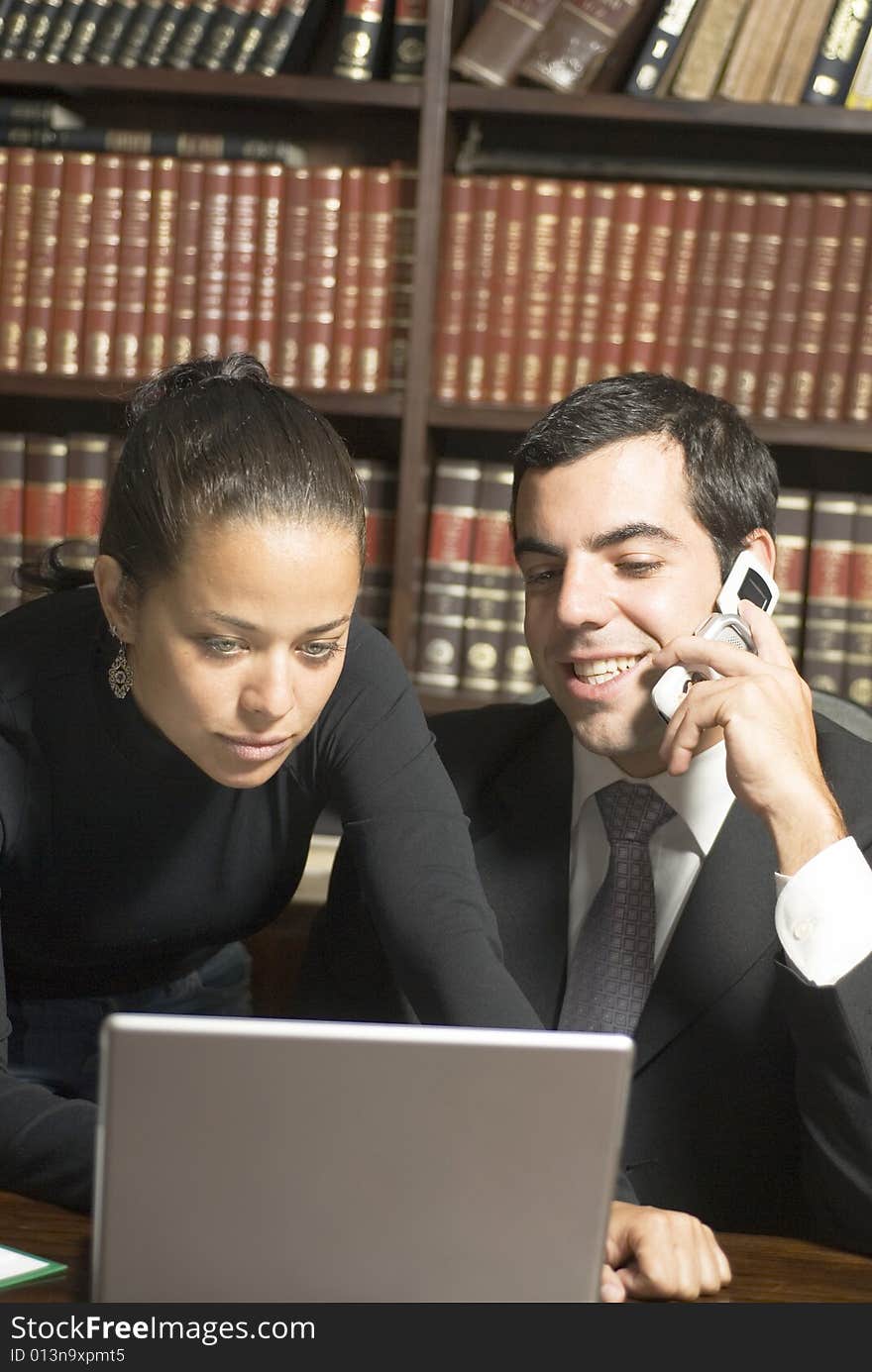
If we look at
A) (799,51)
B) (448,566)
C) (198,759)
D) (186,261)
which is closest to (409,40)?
(186,261)

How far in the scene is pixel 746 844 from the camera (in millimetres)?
1459

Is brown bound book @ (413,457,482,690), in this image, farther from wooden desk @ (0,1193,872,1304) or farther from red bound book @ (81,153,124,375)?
wooden desk @ (0,1193,872,1304)

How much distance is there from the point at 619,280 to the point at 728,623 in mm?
960

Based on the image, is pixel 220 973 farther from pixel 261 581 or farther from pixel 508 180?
pixel 508 180

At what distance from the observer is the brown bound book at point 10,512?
241cm

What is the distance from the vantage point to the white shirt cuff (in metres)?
1.22

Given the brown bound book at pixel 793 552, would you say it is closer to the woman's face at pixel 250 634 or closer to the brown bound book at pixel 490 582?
the brown bound book at pixel 490 582

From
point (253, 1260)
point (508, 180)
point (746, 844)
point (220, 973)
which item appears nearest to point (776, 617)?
point (508, 180)

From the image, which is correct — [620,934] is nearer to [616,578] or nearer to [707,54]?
[616,578]

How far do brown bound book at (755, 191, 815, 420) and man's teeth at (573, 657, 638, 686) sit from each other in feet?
2.94

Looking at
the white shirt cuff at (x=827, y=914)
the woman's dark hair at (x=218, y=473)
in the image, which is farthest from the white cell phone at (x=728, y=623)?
the woman's dark hair at (x=218, y=473)

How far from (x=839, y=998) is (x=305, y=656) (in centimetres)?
50

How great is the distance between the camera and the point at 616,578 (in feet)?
4.90

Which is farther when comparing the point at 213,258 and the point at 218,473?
the point at 213,258
